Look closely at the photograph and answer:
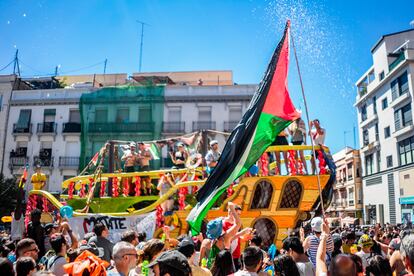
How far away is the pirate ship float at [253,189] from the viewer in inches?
226

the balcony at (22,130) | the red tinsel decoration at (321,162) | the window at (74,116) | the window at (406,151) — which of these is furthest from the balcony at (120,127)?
the red tinsel decoration at (321,162)

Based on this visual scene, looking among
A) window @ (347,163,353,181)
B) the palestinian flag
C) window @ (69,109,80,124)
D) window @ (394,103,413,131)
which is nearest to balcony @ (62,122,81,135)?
window @ (69,109,80,124)

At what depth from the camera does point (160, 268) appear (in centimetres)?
268

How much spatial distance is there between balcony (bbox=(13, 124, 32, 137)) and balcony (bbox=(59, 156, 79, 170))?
3672 mm

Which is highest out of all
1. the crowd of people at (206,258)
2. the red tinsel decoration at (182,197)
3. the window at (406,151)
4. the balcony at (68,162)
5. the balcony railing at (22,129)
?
the balcony railing at (22,129)

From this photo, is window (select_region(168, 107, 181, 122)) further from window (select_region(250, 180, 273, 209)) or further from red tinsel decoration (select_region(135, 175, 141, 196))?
window (select_region(250, 180, 273, 209))

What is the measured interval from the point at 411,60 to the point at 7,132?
105 feet

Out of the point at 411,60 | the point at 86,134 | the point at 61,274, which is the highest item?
the point at 411,60

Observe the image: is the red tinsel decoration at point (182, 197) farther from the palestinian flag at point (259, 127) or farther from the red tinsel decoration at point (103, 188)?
the palestinian flag at point (259, 127)

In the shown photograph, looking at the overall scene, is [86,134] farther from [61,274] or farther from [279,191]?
[61,274]

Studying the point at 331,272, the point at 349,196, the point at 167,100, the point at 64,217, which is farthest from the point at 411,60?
the point at 331,272

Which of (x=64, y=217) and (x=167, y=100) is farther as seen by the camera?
(x=167, y=100)

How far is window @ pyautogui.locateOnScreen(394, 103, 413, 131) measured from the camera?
28.4 meters

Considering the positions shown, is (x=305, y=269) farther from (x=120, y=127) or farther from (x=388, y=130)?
(x=388, y=130)
